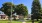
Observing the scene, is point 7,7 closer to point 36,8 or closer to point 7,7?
point 7,7

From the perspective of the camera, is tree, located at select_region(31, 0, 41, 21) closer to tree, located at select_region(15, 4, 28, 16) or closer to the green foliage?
tree, located at select_region(15, 4, 28, 16)

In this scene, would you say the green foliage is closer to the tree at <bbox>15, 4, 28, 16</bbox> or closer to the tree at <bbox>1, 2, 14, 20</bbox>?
the tree at <bbox>1, 2, 14, 20</bbox>

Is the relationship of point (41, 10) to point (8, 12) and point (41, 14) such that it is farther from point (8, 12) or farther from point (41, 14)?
point (8, 12)

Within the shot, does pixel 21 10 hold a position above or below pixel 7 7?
below

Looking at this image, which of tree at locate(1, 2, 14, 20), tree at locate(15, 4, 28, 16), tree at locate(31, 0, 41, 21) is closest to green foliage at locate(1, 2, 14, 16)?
tree at locate(1, 2, 14, 20)

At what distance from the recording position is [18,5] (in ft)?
17.5

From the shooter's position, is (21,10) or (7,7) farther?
(7,7)

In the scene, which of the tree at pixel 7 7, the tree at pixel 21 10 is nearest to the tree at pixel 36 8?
the tree at pixel 21 10

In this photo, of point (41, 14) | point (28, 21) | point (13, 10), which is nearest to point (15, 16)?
point (13, 10)

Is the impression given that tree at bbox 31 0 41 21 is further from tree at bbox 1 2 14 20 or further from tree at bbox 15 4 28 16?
tree at bbox 1 2 14 20

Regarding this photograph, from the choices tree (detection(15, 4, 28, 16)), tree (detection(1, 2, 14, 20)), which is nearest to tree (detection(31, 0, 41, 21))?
tree (detection(15, 4, 28, 16))

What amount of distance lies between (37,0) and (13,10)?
3.64 ft

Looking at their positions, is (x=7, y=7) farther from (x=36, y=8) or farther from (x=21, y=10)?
(x=36, y=8)

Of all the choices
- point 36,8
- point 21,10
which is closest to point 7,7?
point 21,10
